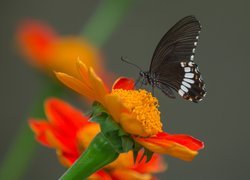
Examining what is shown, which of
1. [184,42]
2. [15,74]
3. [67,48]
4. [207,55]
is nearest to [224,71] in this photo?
[207,55]

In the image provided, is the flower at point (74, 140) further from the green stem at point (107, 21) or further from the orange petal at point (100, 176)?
the green stem at point (107, 21)

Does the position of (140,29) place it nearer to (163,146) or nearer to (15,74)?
(15,74)

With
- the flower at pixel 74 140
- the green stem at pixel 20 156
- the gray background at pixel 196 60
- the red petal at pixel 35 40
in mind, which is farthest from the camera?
the gray background at pixel 196 60

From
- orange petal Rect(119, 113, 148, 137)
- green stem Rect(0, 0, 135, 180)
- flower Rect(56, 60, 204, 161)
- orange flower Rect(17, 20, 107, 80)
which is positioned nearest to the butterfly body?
flower Rect(56, 60, 204, 161)

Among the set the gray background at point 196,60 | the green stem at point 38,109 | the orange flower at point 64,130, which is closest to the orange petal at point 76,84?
the orange flower at point 64,130

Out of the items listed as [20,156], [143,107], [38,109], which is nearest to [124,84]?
[143,107]

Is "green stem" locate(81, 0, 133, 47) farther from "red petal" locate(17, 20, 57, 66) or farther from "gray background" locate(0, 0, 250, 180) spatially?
"gray background" locate(0, 0, 250, 180)

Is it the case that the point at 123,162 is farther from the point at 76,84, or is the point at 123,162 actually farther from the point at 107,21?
the point at 107,21
